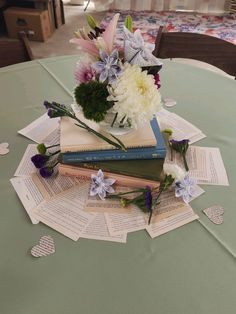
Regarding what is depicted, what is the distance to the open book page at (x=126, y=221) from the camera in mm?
718

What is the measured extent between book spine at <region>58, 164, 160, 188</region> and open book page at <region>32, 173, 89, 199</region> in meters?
0.01

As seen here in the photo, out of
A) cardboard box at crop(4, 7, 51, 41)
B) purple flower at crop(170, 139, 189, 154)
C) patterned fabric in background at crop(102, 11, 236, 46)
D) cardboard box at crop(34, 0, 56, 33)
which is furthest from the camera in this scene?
patterned fabric in background at crop(102, 11, 236, 46)

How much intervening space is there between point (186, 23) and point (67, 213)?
11.9ft

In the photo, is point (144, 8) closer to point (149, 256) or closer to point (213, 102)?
point (213, 102)

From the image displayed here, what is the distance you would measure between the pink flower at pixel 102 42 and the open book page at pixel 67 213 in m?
0.36

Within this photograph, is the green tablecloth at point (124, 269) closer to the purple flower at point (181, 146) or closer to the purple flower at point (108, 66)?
the purple flower at point (181, 146)

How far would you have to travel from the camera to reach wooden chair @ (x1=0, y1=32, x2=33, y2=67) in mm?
1326

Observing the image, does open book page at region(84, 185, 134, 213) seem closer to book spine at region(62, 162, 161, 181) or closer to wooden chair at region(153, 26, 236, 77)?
book spine at region(62, 162, 161, 181)

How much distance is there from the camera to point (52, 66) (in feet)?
4.42

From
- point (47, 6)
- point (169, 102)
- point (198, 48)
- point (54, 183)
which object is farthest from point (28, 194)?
point (47, 6)

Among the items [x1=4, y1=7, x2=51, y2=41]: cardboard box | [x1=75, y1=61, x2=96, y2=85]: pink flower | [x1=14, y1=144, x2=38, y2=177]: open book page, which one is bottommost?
[x1=4, y1=7, x2=51, y2=41]: cardboard box

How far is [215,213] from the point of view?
758mm

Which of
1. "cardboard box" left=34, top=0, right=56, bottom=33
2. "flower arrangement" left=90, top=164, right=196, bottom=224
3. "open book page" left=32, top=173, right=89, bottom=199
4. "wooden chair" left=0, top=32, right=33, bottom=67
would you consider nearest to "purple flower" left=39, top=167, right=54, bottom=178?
"open book page" left=32, top=173, right=89, bottom=199

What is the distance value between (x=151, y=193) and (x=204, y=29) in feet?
11.0
